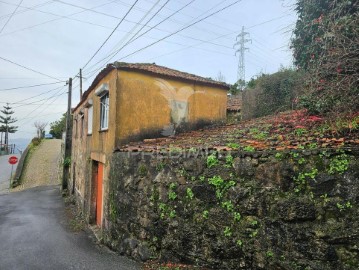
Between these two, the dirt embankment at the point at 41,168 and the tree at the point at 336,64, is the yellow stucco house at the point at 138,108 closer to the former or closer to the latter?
the tree at the point at 336,64

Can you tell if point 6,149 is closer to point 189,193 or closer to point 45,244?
point 45,244

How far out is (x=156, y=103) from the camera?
903 centimetres

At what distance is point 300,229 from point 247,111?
29.8ft

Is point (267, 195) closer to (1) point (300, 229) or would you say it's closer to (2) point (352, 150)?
(1) point (300, 229)

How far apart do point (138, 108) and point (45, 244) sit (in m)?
5.55

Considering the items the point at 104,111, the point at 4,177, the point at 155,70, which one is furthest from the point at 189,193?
the point at 4,177

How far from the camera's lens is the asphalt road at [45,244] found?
6938 mm

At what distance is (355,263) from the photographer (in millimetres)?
3936

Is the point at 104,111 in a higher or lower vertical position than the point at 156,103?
lower

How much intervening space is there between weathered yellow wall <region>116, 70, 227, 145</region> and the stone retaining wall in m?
1.88

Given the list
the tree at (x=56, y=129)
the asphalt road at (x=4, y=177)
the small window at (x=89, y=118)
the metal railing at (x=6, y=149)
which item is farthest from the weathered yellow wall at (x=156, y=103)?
the metal railing at (x=6, y=149)

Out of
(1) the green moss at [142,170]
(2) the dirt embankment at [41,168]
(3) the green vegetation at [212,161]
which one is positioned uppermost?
(3) the green vegetation at [212,161]

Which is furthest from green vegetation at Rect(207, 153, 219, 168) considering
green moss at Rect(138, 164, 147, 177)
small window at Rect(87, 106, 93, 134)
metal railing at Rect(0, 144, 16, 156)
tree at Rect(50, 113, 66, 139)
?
metal railing at Rect(0, 144, 16, 156)

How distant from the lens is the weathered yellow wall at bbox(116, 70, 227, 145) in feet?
27.3
